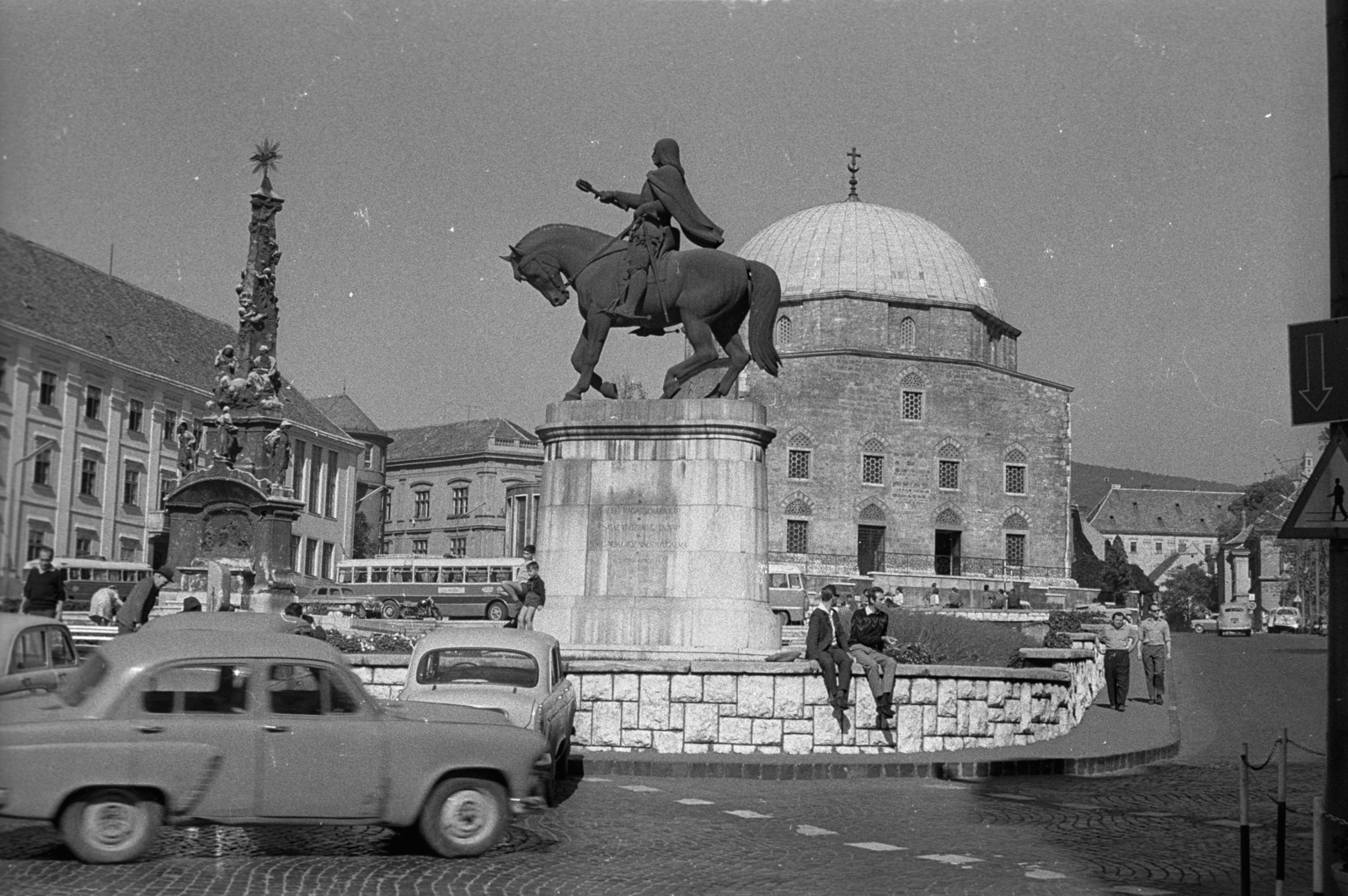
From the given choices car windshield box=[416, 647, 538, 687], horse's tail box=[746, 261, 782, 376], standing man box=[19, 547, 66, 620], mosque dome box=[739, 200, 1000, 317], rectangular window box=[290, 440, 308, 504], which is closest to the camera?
standing man box=[19, 547, 66, 620]

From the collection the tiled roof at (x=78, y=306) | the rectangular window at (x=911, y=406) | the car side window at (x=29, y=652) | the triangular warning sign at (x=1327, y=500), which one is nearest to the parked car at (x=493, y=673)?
the car side window at (x=29, y=652)

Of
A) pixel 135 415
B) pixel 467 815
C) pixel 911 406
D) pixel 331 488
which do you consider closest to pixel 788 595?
pixel 911 406

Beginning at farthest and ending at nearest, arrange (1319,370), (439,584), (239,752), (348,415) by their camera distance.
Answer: (348,415), (439,584), (239,752), (1319,370)

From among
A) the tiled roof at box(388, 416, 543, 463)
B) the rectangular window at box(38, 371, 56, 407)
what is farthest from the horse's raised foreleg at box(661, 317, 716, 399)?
the tiled roof at box(388, 416, 543, 463)

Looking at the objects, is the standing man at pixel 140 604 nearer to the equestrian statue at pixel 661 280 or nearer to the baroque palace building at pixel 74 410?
the baroque palace building at pixel 74 410

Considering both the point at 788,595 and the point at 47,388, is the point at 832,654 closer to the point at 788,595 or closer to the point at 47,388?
the point at 47,388

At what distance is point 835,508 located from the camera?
261ft

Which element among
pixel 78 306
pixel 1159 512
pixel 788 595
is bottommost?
pixel 788 595

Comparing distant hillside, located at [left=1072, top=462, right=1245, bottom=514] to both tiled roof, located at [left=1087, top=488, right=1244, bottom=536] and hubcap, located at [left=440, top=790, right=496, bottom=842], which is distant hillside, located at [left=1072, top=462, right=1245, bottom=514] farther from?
hubcap, located at [left=440, top=790, right=496, bottom=842]

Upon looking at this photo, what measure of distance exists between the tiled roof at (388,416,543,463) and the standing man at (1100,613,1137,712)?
3347 inches

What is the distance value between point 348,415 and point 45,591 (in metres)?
98.9

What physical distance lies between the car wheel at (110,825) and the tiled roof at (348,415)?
328 ft

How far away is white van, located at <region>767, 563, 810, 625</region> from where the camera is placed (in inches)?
2050

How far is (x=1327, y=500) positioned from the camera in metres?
8.37
